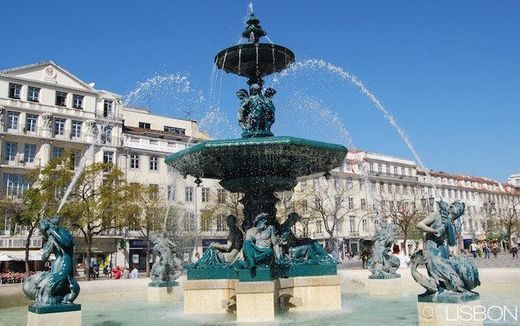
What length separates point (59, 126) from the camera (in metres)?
50.6

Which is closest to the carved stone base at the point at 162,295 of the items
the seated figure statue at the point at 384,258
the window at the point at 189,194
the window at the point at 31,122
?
the seated figure statue at the point at 384,258

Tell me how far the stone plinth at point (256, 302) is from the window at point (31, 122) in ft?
147

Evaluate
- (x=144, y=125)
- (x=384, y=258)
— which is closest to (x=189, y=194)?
(x=144, y=125)

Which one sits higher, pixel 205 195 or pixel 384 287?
pixel 205 195

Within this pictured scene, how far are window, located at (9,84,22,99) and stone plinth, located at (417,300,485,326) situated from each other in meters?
48.8

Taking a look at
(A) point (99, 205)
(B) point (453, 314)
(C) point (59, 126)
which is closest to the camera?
(B) point (453, 314)

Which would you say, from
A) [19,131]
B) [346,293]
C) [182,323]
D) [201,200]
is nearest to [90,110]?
[19,131]

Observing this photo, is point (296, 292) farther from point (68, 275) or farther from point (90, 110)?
point (90, 110)

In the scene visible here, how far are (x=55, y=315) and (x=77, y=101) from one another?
4793 cm

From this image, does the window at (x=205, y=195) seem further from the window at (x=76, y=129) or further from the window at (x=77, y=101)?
the window at (x=77, y=101)

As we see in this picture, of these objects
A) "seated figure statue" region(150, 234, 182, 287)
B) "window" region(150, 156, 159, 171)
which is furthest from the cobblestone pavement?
"window" region(150, 156, 159, 171)

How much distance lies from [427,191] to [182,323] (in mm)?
83010

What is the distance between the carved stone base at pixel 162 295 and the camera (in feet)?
49.6

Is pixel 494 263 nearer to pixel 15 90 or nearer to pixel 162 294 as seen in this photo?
pixel 162 294
